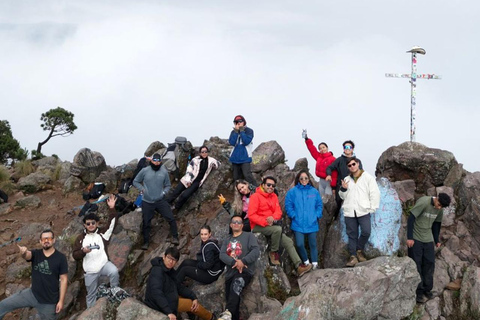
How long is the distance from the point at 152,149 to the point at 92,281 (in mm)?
11144

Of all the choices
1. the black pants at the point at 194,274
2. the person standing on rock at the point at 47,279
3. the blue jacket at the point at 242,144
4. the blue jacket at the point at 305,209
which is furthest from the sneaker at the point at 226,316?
the blue jacket at the point at 242,144

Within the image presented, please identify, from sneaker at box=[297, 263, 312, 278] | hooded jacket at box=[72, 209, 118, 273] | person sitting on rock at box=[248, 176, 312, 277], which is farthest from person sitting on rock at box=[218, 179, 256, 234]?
hooded jacket at box=[72, 209, 118, 273]

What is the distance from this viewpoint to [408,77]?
59.9 ft

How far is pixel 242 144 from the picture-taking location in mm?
13758

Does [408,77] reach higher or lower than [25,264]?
higher

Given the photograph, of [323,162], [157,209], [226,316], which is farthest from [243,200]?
[323,162]

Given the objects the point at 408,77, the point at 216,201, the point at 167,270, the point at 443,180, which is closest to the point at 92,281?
the point at 167,270

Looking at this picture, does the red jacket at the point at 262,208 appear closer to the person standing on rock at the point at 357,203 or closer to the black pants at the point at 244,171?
the person standing on rock at the point at 357,203

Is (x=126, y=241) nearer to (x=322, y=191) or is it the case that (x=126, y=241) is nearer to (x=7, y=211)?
(x=322, y=191)

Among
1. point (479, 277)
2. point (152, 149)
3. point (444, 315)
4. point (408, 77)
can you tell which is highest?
point (408, 77)

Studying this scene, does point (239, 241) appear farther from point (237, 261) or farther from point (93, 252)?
point (93, 252)

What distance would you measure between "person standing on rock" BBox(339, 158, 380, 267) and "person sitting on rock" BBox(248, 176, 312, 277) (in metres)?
1.73

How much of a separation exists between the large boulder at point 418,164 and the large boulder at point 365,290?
6717 millimetres

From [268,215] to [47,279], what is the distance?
5.42m
